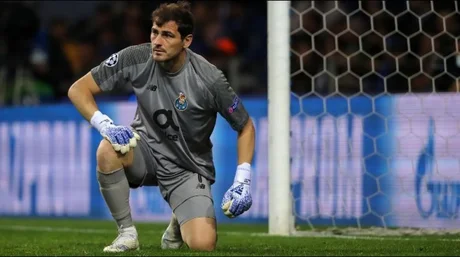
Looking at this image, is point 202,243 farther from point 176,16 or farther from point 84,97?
point 176,16

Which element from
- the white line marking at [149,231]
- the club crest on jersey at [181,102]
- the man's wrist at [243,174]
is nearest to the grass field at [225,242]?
the white line marking at [149,231]

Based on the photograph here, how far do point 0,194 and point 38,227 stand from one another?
2.25 m

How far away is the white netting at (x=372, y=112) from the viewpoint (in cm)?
872

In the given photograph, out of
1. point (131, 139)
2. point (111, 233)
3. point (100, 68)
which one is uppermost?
point (100, 68)

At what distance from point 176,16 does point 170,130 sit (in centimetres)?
70

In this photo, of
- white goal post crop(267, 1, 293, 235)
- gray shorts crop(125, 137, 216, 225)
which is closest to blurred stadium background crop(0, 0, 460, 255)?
white goal post crop(267, 1, 293, 235)

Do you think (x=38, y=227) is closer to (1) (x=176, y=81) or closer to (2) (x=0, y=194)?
(2) (x=0, y=194)

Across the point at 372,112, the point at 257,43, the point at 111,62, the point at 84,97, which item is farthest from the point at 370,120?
the point at 84,97

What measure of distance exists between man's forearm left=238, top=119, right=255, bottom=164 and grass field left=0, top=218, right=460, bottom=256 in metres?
0.54

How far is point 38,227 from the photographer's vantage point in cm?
978

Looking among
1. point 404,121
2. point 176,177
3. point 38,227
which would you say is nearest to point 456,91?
point 404,121

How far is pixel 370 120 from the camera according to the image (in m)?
9.37

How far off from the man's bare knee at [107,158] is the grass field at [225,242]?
476 millimetres

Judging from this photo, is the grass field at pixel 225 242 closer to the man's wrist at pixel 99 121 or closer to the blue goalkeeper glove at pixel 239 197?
the blue goalkeeper glove at pixel 239 197
